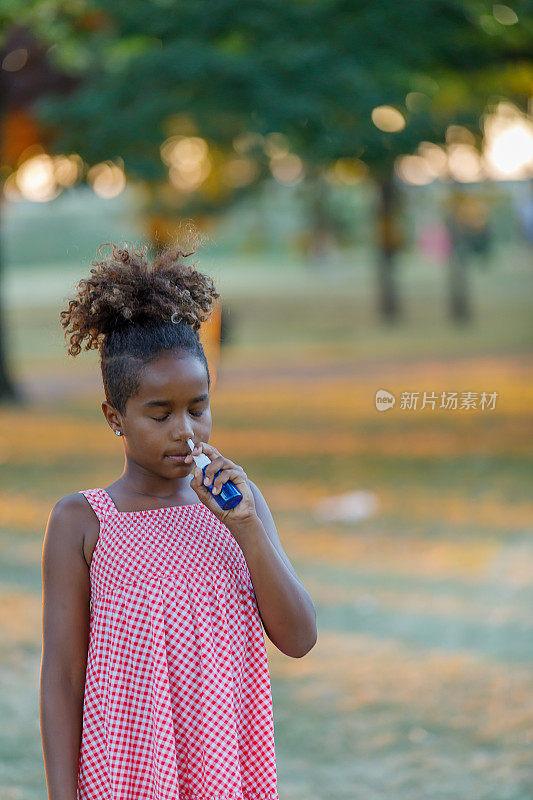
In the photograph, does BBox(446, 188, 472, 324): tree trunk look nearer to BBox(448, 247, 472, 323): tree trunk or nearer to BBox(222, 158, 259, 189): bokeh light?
BBox(448, 247, 472, 323): tree trunk

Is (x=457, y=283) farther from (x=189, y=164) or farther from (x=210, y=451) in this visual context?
(x=210, y=451)

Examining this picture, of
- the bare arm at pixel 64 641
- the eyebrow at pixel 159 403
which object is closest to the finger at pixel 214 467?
the eyebrow at pixel 159 403

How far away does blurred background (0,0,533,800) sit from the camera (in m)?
4.01

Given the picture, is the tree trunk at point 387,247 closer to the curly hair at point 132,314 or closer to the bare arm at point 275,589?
the curly hair at point 132,314

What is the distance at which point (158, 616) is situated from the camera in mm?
1647

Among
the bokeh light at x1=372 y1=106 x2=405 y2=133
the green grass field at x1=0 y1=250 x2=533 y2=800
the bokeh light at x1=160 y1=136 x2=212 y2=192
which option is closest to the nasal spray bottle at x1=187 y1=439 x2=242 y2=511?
the green grass field at x1=0 y1=250 x2=533 y2=800

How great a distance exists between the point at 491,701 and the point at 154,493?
9.62ft

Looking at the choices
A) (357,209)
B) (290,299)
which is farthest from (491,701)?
(357,209)

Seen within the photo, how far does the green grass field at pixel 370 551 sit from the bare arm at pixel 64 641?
1.13ft

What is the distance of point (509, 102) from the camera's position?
40.8ft

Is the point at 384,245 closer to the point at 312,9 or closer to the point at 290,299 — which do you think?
the point at 290,299

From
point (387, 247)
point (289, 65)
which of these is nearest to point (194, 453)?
point (289, 65)

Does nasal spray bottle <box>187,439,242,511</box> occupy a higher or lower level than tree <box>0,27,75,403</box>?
lower

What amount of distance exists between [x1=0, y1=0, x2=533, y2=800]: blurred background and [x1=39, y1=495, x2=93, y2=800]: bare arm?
14.3 inches
